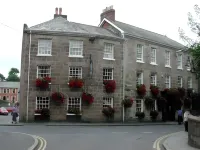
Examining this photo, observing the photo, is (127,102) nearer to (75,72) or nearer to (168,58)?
(75,72)

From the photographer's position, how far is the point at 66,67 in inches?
1156

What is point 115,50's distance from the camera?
103ft

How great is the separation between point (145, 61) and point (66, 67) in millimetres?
9478

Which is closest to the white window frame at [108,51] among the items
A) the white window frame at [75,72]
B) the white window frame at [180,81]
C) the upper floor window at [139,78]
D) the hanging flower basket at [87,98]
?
the white window frame at [75,72]

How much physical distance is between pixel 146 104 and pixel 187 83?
9.75 m

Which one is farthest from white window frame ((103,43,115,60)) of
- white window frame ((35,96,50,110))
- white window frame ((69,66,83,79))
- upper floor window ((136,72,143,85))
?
white window frame ((35,96,50,110))

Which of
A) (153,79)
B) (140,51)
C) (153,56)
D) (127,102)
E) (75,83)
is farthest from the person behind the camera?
(153,56)

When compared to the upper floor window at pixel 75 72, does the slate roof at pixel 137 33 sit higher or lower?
higher

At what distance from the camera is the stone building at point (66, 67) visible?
28.6m

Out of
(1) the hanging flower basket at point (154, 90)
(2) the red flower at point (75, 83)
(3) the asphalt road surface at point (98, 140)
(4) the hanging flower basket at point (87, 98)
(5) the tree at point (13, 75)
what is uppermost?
(5) the tree at point (13, 75)

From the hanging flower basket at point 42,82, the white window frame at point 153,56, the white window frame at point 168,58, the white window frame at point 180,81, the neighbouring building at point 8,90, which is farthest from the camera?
the neighbouring building at point 8,90

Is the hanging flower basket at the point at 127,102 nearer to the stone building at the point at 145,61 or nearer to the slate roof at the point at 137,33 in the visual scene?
the stone building at the point at 145,61

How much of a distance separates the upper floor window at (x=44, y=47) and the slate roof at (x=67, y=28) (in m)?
1.23

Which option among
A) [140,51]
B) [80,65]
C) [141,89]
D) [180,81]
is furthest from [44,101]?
[180,81]
